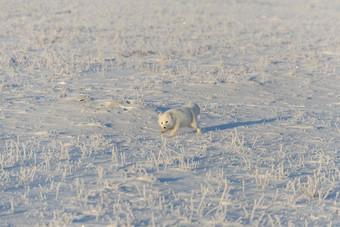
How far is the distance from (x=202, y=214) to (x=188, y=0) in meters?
34.4

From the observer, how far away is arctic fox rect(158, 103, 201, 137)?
691 cm

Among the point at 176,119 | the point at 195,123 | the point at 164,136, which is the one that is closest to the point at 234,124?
the point at 195,123

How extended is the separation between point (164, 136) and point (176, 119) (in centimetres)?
38

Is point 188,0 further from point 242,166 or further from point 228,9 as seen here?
point 242,166

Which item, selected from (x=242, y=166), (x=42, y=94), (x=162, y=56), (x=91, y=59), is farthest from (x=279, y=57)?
(x=242, y=166)

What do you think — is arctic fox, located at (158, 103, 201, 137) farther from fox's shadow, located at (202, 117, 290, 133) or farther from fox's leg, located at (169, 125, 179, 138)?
fox's shadow, located at (202, 117, 290, 133)

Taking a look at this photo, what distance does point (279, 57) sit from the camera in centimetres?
1543

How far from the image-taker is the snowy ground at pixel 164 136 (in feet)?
15.1

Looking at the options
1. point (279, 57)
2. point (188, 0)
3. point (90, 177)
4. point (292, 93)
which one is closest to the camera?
point (90, 177)

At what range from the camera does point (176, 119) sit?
23.2 ft

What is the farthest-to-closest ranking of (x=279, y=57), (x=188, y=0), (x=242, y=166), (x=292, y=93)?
(x=188, y=0), (x=279, y=57), (x=292, y=93), (x=242, y=166)

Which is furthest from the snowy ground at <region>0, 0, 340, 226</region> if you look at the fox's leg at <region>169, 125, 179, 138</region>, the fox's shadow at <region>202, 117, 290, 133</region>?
the fox's leg at <region>169, 125, 179, 138</region>

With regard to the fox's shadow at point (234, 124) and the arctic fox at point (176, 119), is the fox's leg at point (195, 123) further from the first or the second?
the fox's shadow at point (234, 124)

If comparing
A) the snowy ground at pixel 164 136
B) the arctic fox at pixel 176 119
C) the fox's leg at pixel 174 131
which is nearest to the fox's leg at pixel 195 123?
the arctic fox at pixel 176 119
